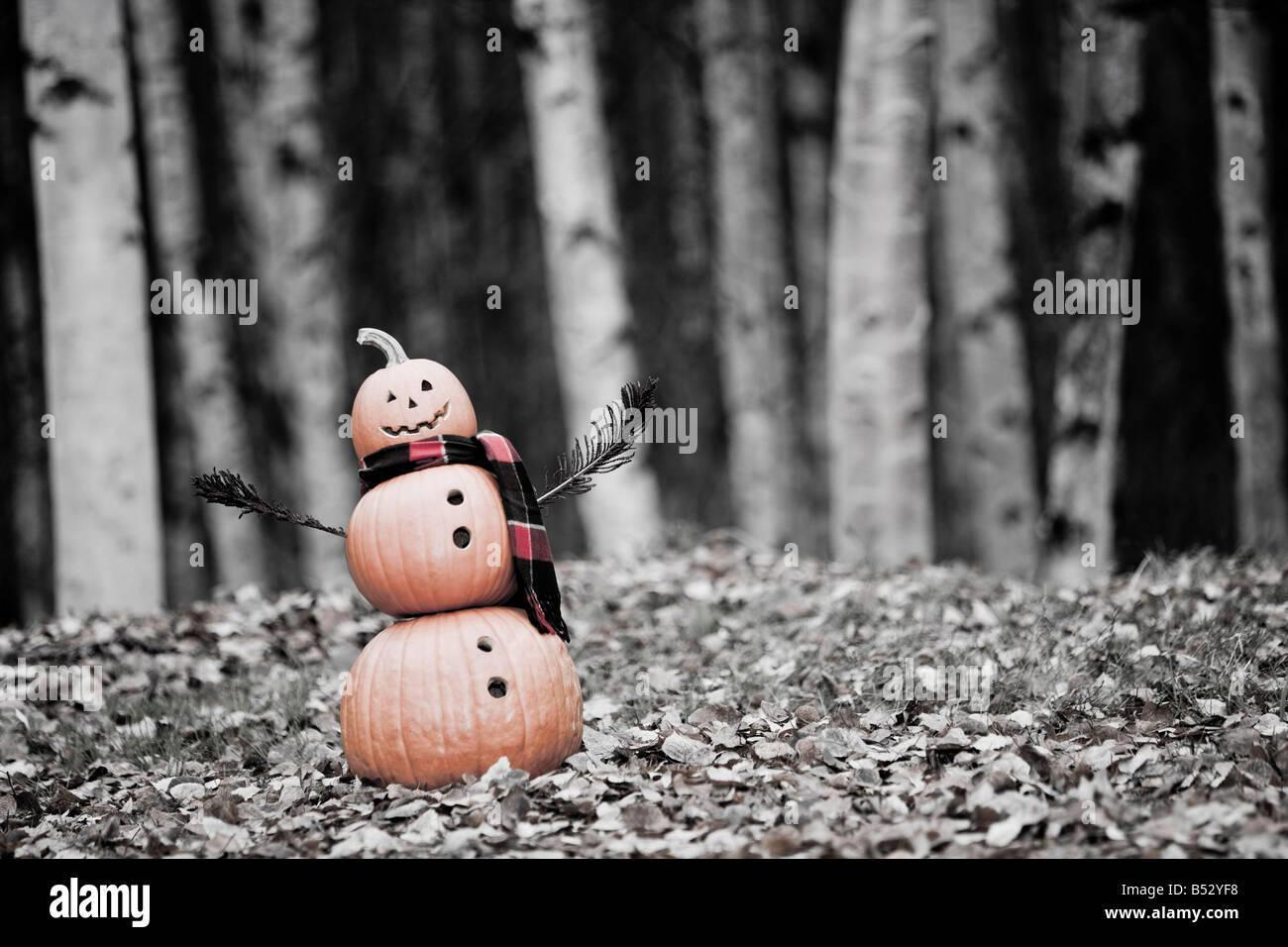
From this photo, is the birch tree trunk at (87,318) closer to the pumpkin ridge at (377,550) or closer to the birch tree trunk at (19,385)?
the birch tree trunk at (19,385)

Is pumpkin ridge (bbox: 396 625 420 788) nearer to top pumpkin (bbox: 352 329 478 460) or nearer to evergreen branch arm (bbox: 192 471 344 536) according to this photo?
evergreen branch arm (bbox: 192 471 344 536)

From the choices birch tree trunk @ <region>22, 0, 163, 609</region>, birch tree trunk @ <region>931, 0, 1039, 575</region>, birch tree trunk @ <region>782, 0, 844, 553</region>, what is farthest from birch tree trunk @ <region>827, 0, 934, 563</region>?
birch tree trunk @ <region>22, 0, 163, 609</region>

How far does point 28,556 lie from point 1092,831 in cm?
887

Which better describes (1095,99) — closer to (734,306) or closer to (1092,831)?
(734,306)

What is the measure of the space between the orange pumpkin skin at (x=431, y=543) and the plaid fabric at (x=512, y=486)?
4 cm

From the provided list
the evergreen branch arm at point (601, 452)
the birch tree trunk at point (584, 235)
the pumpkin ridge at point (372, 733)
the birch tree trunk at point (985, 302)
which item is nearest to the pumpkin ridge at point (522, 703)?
the pumpkin ridge at point (372, 733)

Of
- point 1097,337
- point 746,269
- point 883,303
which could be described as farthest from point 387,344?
point 746,269

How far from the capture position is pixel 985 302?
9383 mm

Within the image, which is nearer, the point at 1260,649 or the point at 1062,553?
the point at 1260,649

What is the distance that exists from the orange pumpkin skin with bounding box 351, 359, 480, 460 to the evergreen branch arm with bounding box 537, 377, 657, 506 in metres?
0.40

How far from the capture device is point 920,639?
524 cm

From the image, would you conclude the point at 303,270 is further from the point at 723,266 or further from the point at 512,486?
the point at 512,486

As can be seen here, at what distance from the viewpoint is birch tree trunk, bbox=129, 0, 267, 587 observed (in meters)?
8.95
